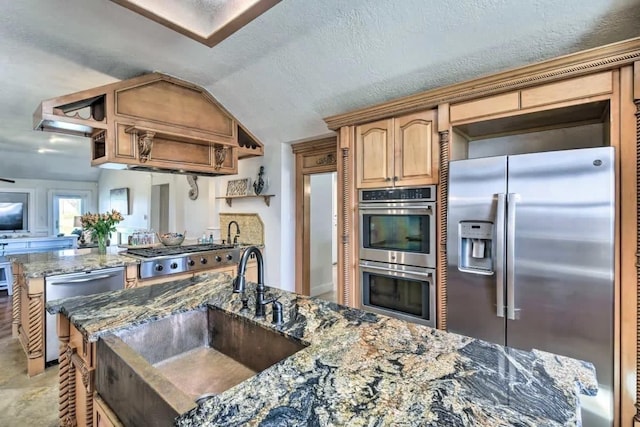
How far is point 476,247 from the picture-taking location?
83.8 inches

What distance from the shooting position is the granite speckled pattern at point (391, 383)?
696 mm

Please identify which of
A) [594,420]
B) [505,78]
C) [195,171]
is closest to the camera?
[594,420]

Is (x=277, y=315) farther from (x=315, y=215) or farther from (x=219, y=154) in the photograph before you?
(x=315, y=215)

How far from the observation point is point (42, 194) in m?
8.19

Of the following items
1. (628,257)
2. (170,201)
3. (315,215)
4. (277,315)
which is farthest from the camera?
(170,201)

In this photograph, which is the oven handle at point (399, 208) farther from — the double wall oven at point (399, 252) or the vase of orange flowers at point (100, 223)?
the vase of orange flowers at point (100, 223)

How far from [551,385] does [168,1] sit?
7.31 feet

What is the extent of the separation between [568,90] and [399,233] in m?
1.42

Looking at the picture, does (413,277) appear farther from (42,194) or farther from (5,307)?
(42,194)

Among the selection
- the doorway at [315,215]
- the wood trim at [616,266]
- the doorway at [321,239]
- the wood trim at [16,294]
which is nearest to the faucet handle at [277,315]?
the doorway at [315,215]

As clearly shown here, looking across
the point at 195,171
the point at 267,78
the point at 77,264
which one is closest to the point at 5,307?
the point at 77,264

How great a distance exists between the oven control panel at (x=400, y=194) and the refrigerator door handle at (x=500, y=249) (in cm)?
49

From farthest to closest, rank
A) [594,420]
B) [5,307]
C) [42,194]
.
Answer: [42,194]
[5,307]
[594,420]

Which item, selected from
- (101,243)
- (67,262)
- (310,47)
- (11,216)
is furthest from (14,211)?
(310,47)
